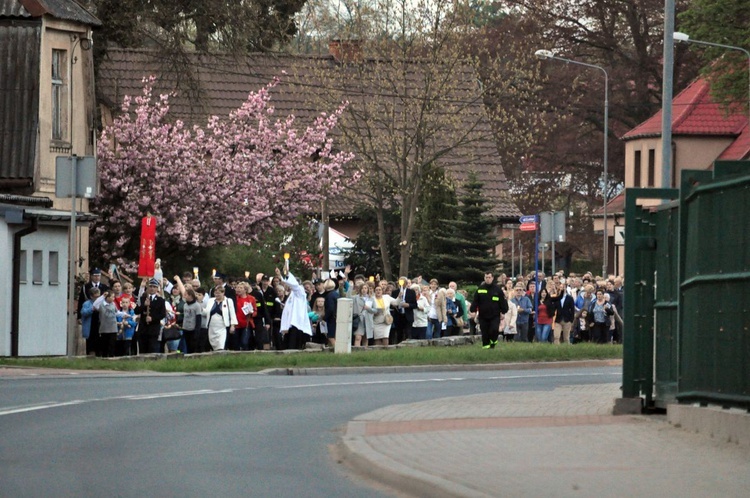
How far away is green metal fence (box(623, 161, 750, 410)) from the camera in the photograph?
13609 mm

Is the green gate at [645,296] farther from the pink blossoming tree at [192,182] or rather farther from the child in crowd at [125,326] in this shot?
the pink blossoming tree at [192,182]

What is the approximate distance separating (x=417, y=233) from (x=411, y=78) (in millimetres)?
5197

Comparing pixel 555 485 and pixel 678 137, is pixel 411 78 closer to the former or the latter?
pixel 678 137

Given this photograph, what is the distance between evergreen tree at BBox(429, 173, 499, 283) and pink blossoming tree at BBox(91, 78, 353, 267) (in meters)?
5.57

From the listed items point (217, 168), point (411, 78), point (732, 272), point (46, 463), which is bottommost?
point (46, 463)

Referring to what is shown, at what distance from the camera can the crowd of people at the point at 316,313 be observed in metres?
30.2

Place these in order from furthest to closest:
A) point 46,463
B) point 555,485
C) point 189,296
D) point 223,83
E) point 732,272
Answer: point 223,83
point 189,296
point 732,272
point 46,463
point 555,485

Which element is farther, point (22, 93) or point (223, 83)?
point (223, 83)

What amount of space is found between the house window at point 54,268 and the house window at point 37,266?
0.88ft

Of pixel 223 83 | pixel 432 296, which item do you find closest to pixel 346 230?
pixel 223 83

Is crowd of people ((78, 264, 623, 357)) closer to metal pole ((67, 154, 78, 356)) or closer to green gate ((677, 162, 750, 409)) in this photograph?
metal pole ((67, 154, 78, 356))

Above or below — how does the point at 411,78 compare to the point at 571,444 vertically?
above

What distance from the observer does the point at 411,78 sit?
5188 cm

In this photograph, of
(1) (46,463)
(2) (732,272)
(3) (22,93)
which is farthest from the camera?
(3) (22,93)
